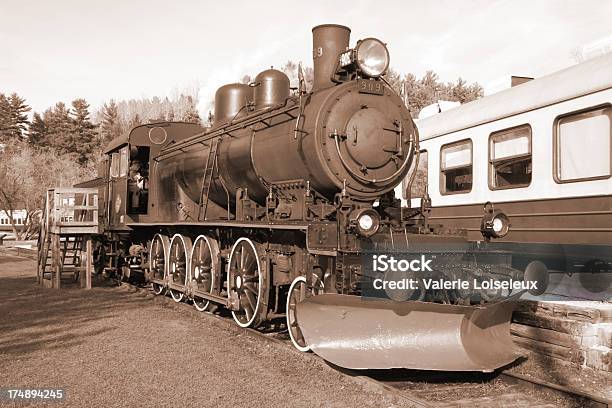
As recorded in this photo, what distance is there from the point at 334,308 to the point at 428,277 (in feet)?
3.11

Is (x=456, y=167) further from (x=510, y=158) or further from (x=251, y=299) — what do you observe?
(x=251, y=299)

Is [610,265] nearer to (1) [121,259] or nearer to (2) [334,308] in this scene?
(2) [334,308]

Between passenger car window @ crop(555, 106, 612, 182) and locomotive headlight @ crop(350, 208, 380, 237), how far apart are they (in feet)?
9.98

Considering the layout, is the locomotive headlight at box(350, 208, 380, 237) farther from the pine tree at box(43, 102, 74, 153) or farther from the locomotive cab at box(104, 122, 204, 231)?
the pine tree at box(43, 102, 74, 153)

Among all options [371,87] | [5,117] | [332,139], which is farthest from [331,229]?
[5,117]

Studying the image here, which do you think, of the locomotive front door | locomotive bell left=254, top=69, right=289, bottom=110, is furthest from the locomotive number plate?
the locomotive front door

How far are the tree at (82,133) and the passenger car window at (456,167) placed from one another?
49.6 metres

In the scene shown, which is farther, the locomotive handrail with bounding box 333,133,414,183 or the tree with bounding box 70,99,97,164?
the tree with bounding box 70,99,97,164

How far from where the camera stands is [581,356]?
6109 mm

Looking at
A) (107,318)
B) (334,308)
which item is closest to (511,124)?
(334,308)

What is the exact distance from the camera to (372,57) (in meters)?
6.67

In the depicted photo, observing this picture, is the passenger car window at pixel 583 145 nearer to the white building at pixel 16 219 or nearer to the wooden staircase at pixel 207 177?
the wooden staircase at pixel 207 177

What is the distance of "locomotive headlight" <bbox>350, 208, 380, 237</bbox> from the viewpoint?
553 centimetres

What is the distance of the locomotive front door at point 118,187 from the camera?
12000mm
